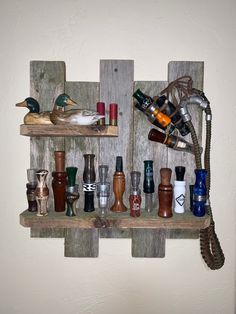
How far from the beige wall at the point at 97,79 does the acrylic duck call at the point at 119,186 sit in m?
0.17

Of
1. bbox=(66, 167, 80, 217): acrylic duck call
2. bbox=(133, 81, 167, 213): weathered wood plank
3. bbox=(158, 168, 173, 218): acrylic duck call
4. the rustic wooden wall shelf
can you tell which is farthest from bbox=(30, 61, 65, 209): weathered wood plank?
bbox=(158, 168, 173, 218): acrylic duck call

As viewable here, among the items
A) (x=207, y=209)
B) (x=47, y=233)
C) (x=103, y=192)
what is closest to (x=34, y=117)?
(x=103, y=192)

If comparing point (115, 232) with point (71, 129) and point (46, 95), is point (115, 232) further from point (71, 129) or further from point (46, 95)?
point (46, 95)

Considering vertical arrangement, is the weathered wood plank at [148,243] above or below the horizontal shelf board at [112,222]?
below

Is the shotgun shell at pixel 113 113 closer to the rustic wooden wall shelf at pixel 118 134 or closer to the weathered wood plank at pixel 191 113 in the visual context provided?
the rustic wooden wall shelf at pixel 118 134

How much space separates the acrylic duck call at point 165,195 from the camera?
0.93 meters

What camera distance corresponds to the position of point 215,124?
104 cm

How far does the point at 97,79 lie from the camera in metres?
1.03


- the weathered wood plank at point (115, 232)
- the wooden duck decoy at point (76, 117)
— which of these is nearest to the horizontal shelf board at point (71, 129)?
the wooden duck decoy at point (76, 117)

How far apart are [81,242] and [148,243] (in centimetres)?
25

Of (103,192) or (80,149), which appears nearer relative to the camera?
(103,192)
